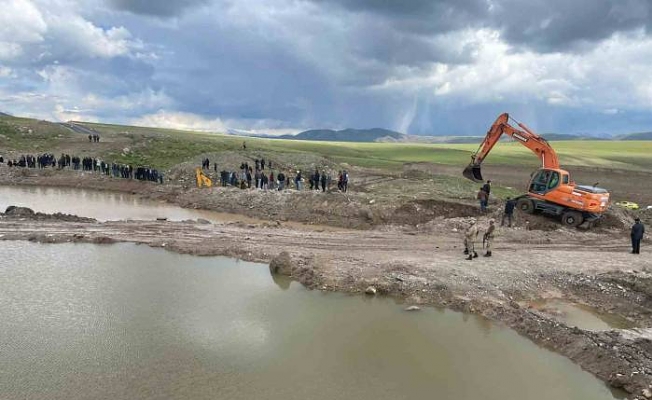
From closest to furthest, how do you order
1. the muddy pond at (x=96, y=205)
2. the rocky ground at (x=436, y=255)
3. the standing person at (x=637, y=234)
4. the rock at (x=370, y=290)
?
the rocky ground at (x=436, y=255) < the rock at (x=370, y=290) < the standing person at (x=637, y=234) < the muddy pond at (x=96, y=205)

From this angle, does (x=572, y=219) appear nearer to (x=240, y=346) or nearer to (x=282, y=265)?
(x=282, y=265)

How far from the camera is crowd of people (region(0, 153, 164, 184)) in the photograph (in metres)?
44.6

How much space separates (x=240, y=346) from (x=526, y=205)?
73.6ft

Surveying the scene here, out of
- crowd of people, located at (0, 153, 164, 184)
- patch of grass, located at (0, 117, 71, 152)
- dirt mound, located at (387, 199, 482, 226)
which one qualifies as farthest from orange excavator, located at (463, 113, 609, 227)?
patch of grass, located at (0, 117, 71, 152)

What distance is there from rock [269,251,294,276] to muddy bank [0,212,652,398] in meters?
0.04

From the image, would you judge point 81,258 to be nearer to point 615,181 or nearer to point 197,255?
point 197,255

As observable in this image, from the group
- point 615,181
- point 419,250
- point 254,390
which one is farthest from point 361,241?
point 615,181

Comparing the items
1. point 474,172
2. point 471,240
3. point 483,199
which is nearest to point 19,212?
point 471,240

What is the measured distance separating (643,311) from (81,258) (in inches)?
826

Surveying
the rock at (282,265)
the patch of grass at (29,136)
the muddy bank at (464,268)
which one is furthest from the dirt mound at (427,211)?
the patch of grass at (29,136)

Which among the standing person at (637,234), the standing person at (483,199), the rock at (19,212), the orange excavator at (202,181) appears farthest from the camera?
the orange excavator at (202,181)

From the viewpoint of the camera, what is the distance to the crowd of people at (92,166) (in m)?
44.6

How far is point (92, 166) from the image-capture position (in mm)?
47750

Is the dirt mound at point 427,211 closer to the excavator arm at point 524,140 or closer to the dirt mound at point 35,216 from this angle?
the excavator arm at point 524,140
